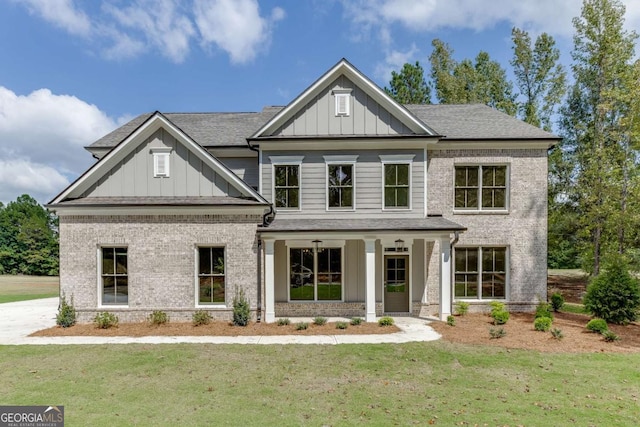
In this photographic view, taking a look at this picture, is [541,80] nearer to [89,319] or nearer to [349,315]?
[349,315]

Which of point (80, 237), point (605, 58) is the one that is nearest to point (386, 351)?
point (80, 237)

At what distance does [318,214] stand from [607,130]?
18.4m

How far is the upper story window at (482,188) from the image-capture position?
1409cm

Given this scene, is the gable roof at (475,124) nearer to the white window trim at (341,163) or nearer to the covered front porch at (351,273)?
the white window trim at (341,163)

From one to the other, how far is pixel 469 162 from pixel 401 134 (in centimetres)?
327

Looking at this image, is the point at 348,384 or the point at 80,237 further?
the point at 80,237

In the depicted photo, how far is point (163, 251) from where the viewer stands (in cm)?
1197

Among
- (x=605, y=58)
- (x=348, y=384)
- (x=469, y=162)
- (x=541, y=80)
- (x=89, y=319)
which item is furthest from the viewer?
(x=541, y=80)

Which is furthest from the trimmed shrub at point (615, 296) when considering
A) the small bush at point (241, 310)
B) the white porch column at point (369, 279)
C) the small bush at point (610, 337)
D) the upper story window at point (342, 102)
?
the small bush at point (241, 310)

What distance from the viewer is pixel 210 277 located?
12109mm

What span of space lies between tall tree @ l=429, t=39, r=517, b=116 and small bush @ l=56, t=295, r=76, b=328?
2763 cm

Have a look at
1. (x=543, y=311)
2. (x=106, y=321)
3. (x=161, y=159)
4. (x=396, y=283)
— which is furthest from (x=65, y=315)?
A: (x=543, y=311)

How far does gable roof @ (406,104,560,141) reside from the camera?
1384 centimetres

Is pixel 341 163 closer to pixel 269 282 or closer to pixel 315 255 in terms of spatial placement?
pixel 315 255
